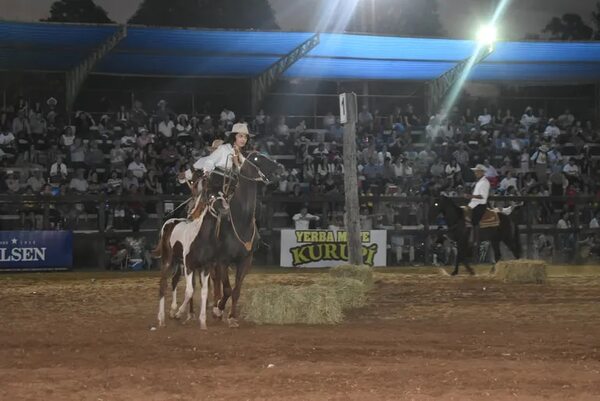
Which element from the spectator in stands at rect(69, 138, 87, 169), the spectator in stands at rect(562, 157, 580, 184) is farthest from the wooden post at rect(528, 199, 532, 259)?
the spectator in stands at rect(69, 138, 87, 169)

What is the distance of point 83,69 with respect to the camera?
89.3 feet

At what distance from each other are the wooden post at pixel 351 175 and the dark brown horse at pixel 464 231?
342 centimetres

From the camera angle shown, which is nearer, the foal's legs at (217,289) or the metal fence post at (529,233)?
the foal's legs at (217,289)

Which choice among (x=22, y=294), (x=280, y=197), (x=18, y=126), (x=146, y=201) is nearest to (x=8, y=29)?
(x=18, y=126)

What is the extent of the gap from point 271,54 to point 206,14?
2123 cm

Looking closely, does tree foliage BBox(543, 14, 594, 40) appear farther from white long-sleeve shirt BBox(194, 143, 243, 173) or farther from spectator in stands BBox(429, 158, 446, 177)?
white long-sleeve shirt BBox(194, 143, 243, 173)

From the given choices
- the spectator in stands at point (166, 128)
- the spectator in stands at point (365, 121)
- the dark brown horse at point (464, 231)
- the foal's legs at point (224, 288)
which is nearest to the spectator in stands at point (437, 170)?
the spectator in stands at point (365, 121)

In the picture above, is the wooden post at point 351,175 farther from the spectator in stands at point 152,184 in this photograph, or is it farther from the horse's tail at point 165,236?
the spectator in stands at point 152,184

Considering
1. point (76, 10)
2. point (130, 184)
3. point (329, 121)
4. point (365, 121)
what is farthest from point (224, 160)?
point (76, 10)

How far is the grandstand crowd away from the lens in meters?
24.2

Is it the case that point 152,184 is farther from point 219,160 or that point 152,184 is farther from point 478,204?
point 219,160

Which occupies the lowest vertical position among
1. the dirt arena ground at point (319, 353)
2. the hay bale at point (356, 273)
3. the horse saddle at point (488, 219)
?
the dirt arena ground at point (319, 353)

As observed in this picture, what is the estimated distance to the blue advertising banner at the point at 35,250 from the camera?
20.5m

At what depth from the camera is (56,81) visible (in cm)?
3058
